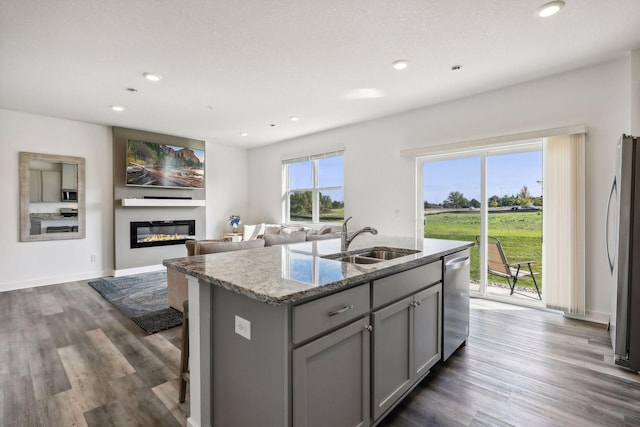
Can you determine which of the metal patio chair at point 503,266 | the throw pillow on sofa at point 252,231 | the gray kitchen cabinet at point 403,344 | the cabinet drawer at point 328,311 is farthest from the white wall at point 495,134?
the cabinet drawer at point 328,311

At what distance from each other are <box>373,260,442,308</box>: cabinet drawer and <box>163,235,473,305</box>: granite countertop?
5cm

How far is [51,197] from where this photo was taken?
4848mm

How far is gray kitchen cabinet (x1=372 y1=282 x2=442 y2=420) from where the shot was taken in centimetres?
159

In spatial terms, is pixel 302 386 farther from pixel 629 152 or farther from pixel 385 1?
pixel 629 152

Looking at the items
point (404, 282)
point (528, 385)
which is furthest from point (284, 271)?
point (528, 385)

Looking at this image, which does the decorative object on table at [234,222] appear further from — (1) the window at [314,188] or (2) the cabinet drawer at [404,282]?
(2) the cabinet drawer at [404,282]

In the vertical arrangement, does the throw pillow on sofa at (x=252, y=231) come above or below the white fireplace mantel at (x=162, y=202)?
below

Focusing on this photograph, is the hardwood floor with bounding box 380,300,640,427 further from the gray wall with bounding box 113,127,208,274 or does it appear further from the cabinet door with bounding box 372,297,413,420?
the gray wall with bounding box 113,127,208,274

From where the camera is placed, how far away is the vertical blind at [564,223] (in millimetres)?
3195

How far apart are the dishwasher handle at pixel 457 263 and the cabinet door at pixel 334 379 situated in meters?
1.06

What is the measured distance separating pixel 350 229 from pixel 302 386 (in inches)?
163

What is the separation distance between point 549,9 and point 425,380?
2.82 m

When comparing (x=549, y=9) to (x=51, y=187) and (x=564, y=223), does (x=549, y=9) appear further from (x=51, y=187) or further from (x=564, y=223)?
(x=51, y=187)

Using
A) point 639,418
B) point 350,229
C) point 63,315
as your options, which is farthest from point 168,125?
point 639,418
